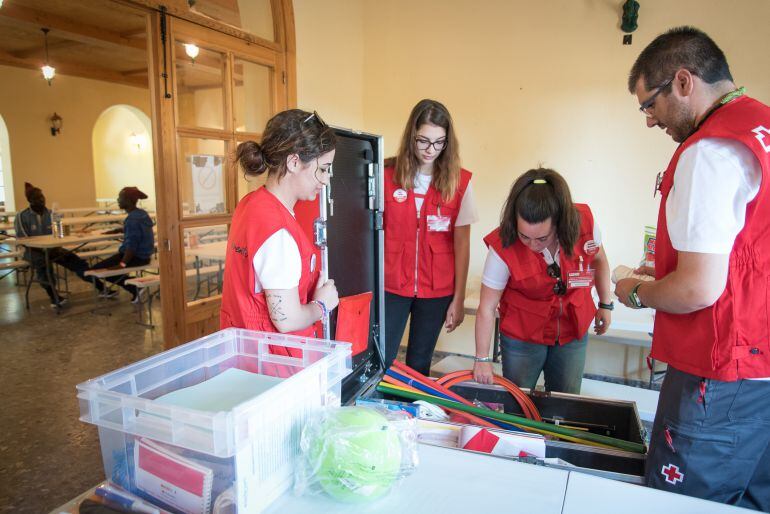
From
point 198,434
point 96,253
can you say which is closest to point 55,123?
point 96,253

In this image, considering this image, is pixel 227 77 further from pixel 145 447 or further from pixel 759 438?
pixel 759 438

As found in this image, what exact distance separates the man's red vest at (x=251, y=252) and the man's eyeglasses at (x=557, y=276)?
78cm

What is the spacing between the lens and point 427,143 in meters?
1.83

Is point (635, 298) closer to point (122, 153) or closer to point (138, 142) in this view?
point (138, 142)

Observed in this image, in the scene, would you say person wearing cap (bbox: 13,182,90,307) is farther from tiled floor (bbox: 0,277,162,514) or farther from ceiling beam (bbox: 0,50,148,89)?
ceiling beam (bbox: 0,50,148,89)

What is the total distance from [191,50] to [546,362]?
2.19 metres

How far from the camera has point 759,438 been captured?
982mm

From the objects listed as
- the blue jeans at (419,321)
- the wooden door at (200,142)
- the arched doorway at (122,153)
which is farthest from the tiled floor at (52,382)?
the arched doorway at (122,153)

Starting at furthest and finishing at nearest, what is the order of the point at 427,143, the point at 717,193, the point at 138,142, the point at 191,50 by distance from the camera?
1. the point at 138,142
2. the point at 191,50
3. the point at 427,143
4. the point at 717,193

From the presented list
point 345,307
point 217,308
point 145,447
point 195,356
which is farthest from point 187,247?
point 145,447

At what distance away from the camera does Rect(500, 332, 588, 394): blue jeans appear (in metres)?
1.67

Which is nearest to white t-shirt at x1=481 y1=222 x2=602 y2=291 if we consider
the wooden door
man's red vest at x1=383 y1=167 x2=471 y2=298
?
man's red vest at x1=383 y1=167 x2=471 y2=298

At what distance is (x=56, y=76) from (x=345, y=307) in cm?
887

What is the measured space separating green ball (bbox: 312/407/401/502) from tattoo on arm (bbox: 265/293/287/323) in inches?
13.3
